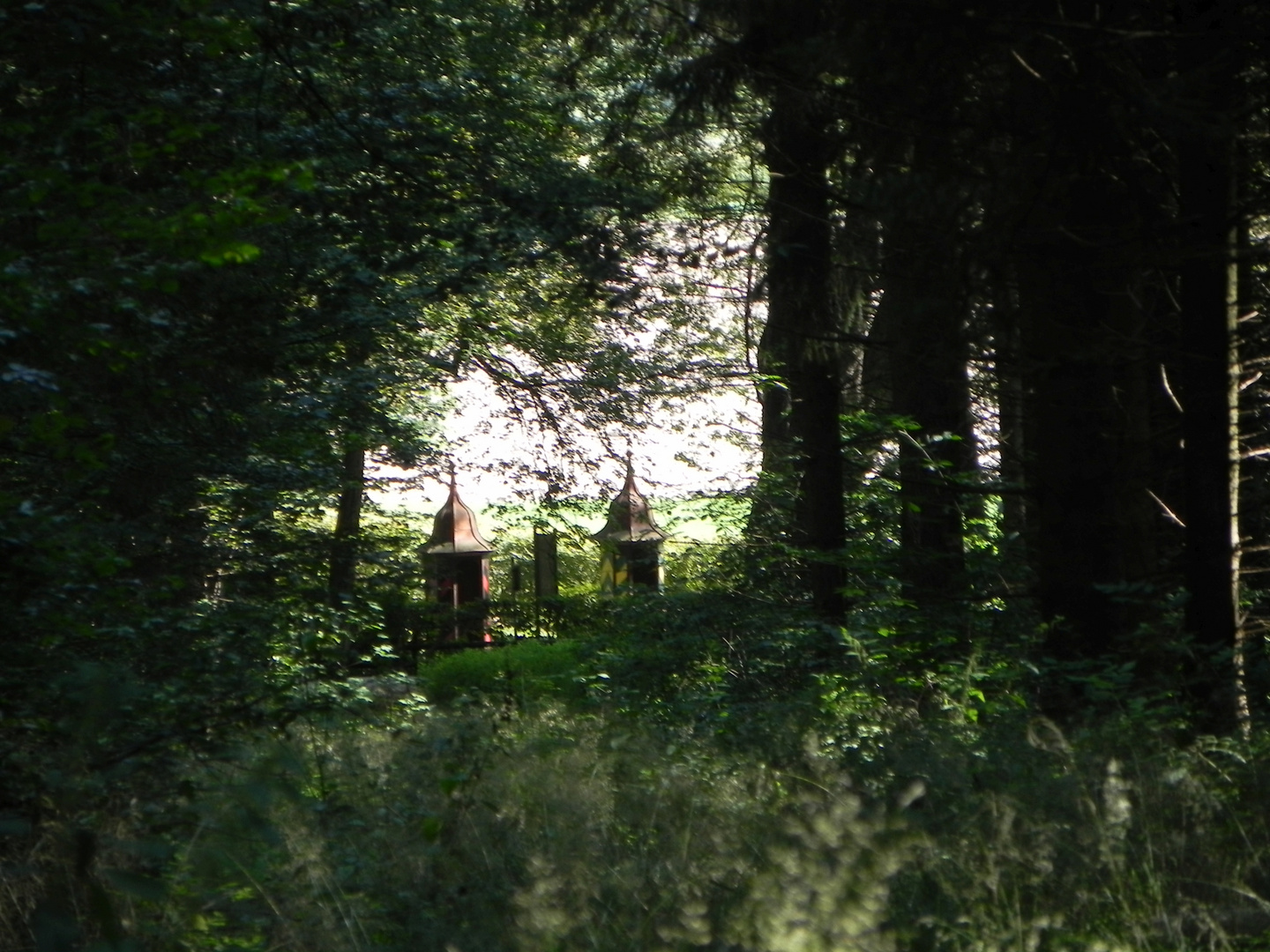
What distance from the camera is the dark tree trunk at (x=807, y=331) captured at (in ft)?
31.9

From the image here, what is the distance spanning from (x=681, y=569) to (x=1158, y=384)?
23.9 ft

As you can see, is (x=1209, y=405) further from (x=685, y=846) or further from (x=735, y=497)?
(x=735, y=497)

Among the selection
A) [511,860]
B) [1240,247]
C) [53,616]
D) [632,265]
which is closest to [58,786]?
[511,860]

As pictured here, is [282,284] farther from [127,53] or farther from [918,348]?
[918,348]

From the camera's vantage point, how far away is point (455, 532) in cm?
2684

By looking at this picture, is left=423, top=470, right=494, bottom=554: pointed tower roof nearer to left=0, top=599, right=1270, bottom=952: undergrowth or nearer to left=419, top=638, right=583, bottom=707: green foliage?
left=419, top=638, right=583, bottom=707: green foliage

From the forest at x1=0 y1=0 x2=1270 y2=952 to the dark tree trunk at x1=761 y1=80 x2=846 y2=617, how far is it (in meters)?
0.06

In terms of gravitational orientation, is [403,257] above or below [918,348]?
above

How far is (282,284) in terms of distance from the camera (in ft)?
32.9

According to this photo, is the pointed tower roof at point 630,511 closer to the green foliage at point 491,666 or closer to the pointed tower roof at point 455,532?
the green foliage at point 491,666

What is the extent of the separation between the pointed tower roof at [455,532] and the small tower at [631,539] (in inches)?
298

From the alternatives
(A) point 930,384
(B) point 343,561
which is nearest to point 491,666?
(B) point 343,561

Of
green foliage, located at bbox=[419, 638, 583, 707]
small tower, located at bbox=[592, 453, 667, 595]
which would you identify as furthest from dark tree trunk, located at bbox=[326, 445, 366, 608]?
small tower, located at bbox=[592, 453, 667, 595]

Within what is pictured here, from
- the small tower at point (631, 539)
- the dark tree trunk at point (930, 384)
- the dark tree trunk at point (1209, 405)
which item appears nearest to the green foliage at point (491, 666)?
the small tower at point (631, 539)
